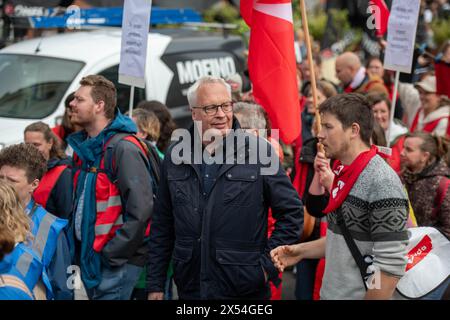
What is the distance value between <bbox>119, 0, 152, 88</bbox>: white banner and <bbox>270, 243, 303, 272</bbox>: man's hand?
7.56 ft

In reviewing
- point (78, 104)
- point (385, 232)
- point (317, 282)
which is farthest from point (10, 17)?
point (385, 232)

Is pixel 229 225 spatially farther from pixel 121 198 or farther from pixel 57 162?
pixel 57 162

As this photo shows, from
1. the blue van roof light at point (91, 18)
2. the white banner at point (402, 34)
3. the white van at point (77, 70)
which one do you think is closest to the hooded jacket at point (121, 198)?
the white banner at point (402, 34)

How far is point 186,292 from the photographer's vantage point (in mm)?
4539

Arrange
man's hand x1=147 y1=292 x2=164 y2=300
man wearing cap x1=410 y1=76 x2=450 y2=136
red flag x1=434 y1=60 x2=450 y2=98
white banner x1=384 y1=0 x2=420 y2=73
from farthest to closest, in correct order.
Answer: man wearing cap x1=410 y1=76 x2=450 y2=136 → red flag x1=434 y1=60 x2=450 y2=98 → white banner x1=384 y1=0 x2=420 y2=73 → man's hand x1=147 y1=292 x2=164 y2=300

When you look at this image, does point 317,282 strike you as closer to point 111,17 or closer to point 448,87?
point 448,87

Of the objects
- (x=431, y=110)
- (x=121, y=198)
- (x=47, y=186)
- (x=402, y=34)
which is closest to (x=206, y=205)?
(x=121, y=198)

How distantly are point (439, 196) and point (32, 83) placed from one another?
475 cm

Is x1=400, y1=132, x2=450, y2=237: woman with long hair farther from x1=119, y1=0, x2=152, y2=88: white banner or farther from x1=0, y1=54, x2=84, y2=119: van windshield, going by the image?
x1=0, y1=54, x2=84, y2=119: van windshield

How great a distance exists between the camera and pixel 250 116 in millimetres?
5719

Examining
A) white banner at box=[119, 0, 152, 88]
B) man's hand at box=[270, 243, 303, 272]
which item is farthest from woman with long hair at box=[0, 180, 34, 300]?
white banner at box=[119, 0, 152, 88]

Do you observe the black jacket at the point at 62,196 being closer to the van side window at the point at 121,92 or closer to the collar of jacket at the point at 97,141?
the collar of jacket at the point at 97,141

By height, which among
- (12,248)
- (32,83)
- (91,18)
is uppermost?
(91,18)

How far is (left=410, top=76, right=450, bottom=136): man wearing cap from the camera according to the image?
27.3 ft
